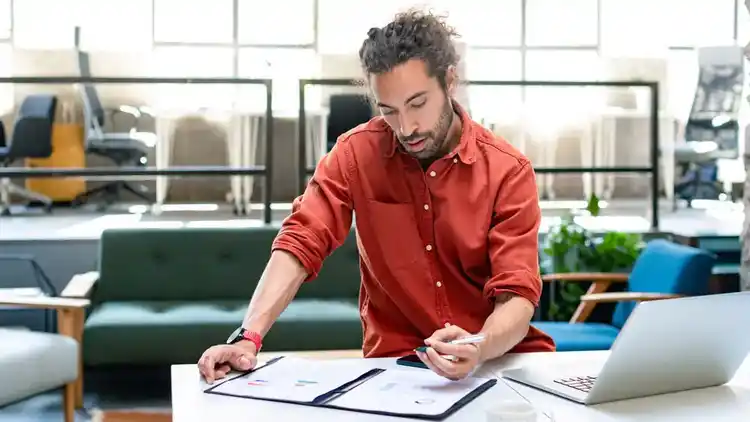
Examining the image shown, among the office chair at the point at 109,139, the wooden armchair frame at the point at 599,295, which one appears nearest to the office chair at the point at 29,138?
the office chair at the point at 109,139

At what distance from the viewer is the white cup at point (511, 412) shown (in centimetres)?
107

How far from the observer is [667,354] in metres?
1.33

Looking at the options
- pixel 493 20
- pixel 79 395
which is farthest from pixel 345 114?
pixel 493 20

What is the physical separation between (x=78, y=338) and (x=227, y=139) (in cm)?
313

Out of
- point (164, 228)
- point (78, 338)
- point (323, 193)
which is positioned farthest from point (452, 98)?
point (164, 228)

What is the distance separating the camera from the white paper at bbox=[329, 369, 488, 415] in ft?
4.20

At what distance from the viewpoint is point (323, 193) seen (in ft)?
5.92

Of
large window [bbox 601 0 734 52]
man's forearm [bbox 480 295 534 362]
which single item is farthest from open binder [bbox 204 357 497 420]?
large window [bbox 601 0 734 52]

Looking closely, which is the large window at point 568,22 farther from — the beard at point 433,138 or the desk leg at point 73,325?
the beard at point 433,138

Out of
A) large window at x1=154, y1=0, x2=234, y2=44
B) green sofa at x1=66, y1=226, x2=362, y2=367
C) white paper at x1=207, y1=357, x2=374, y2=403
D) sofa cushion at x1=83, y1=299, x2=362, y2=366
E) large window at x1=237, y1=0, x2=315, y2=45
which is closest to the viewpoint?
white paper at x1=207, y1=357, x2=374, y2=403

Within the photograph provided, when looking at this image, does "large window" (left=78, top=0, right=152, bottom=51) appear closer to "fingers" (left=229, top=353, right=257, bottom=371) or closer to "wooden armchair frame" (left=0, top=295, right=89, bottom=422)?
"wooden armchair frame" (left=0, top=295, right=89, bottom=422)

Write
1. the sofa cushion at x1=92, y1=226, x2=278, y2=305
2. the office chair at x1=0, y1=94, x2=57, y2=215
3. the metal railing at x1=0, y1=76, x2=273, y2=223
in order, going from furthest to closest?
1. the office chair at x1=0, y1=94, x2=57, y2=215
2. the metal railing at x1=0, y1=76, x2=273, y2=223
3. the sofa cushion at x1=92, y1=226, x2=278, y2=305

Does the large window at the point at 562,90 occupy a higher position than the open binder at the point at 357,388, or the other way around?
the large window at the point at 562,90

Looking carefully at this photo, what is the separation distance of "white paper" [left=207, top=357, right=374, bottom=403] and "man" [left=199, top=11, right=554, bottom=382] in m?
0.11
